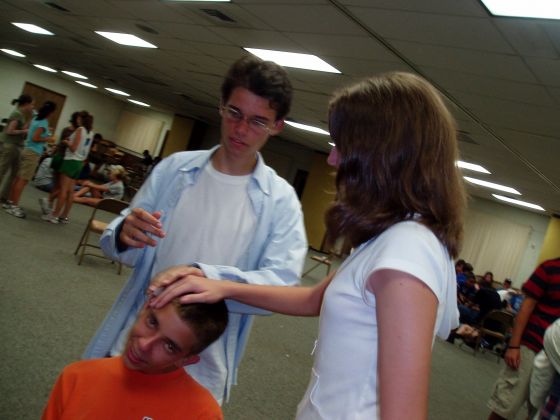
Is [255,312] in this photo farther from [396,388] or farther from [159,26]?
[159,26]

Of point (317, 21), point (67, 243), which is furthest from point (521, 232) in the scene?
point (67, 243)

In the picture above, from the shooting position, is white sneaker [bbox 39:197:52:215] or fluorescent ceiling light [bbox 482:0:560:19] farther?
white sneaker [bbox 39:197:52:215]

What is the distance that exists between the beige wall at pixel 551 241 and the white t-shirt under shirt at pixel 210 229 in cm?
1148

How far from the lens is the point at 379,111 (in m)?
0.77

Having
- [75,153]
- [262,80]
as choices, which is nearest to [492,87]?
[262,80]

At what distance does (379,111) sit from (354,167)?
0.10 metres

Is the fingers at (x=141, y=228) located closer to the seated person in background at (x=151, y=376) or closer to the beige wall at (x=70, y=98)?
the seated person in background at (x=151, y=376)

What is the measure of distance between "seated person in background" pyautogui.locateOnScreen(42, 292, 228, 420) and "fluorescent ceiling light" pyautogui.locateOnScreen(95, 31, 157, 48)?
671cm

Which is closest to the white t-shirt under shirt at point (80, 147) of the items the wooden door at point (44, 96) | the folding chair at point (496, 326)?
the folding chair at point (496, 326)

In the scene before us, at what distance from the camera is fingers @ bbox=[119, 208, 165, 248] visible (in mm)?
1040

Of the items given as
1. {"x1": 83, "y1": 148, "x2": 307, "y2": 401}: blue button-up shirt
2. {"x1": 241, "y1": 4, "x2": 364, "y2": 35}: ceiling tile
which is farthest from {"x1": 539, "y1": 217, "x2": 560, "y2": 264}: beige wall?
{"x1": 83, "y1": 148, "x2": 307, "y2": 401}: blue button-up shirt

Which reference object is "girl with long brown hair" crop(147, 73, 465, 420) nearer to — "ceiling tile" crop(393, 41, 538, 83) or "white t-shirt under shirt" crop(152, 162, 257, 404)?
"white t-shirt under shirt" crop(152, 162, 257, 404)

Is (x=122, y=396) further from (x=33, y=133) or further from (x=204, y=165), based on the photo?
(x=33, y=133)

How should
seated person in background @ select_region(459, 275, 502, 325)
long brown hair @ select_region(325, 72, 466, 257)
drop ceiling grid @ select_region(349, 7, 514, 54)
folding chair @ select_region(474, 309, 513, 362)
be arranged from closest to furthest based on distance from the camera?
long brown hair @ select_region(325, 72, 466, 257)
drop ceiling grid @ select_region(349, 7, 514, 54)
folding chair @ select_region(474, 309, 513, 362)
seated person in background @ select_region(459, 275, 502, 325)
